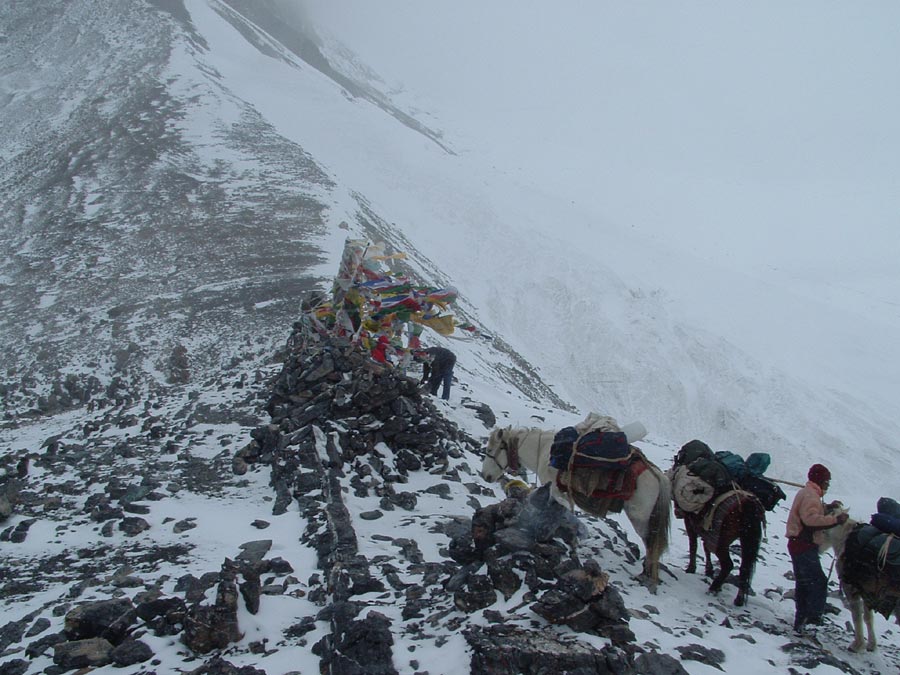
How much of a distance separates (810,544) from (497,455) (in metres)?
3.27

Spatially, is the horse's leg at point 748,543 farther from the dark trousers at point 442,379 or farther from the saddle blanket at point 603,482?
the dark trousers at point 442,379

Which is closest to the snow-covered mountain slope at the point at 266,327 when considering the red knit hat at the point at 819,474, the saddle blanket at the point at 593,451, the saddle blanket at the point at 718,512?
the saddle blanket at the point at 718,512

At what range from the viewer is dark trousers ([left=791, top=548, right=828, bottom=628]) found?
4.91m

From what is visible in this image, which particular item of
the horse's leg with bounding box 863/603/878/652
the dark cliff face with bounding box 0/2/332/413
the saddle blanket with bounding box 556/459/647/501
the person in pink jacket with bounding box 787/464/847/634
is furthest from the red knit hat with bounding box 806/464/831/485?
the dark cliff face with bounding box 0/2/332/413

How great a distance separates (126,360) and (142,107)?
91.4 feet

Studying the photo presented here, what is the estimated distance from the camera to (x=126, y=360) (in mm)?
13969

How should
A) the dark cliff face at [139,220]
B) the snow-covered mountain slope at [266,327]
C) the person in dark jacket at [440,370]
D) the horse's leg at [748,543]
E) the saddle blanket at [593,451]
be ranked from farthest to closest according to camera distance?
the dark cliff face at [139,220] < the person in dark jacket at [440,370] < the snow-covered mountain slope at [266,327] < the saddle blanket at [593,451] < the horse's leg at [748,543]

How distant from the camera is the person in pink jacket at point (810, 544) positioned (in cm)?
491

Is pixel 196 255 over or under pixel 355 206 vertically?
under

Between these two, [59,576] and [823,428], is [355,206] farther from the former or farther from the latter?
[59,576]

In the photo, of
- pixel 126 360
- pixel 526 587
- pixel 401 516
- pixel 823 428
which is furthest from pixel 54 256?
pixel 823 428

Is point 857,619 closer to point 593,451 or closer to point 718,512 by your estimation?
point 718,512

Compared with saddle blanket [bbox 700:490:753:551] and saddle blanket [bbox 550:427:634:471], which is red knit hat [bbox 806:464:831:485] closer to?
saddle blanket [bbox 700:490:753:551]

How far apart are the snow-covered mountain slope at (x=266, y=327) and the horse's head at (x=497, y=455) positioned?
2.37 feet
